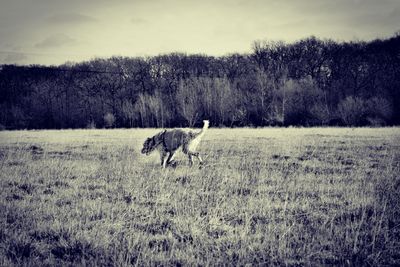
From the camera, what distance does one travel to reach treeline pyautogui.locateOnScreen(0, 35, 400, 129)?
38688 mm

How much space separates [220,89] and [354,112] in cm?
1585

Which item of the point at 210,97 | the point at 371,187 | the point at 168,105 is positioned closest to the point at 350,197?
the point at 371,187

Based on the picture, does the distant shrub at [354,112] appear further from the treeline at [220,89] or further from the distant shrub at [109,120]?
the distant shrub at [109,120]

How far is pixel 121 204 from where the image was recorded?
612cm

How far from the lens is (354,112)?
35406mm

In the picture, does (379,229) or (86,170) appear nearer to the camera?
(379,229)

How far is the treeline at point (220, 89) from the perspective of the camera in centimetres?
3869

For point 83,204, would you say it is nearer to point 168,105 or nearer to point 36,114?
point 168,105

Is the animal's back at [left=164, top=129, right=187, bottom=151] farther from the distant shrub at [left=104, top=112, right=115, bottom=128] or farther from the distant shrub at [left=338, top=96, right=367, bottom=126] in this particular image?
the distant shrub at [left=104, top=112, right=115, bottom=128]

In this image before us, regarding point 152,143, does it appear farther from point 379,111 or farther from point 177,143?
point 379,111

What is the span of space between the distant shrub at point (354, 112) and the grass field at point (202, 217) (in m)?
28.4

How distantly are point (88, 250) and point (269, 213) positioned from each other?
2773mm

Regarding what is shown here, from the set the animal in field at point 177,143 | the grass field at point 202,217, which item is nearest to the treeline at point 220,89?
the animal in field at point 177,143

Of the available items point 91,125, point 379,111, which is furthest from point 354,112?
point 91,125
